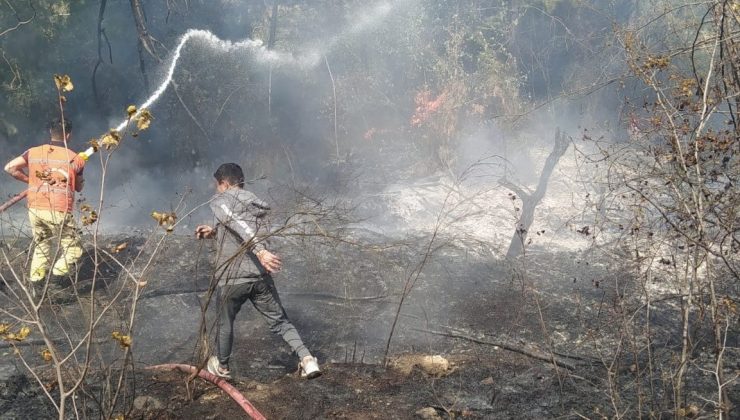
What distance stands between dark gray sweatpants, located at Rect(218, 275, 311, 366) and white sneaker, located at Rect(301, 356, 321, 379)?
1.9 inches

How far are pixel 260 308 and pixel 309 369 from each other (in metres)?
0.63

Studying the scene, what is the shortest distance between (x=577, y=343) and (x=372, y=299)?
215cm

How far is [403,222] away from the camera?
9.59 m

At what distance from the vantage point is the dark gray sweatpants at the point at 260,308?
14.0ft

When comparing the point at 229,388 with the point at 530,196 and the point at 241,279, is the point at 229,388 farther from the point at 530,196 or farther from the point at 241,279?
the point at 530,196

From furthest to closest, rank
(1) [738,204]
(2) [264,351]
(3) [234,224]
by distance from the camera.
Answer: (2) [264,351]
(3) [234,224]
(1) [738,204]

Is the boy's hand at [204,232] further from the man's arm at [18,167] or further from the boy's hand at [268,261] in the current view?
the man's arm at [18,167]

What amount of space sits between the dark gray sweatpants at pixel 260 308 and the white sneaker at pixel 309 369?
49 millimetres

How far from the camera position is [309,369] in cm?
418

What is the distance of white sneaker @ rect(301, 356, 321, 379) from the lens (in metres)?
4.18

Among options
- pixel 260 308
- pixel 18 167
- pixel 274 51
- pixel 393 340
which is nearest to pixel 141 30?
pixel 274 51

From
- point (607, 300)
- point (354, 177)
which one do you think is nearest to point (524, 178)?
point (354, 177)

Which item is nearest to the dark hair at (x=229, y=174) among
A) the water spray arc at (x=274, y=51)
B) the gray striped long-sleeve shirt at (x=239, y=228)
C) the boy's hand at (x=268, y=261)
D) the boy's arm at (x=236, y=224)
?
→ the gray striped long-sleeve shirt at (x=239, y=228)

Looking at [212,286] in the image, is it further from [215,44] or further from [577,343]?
[215,44]
